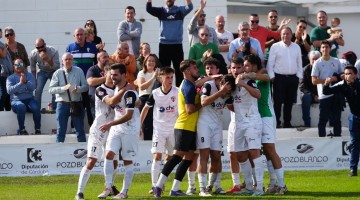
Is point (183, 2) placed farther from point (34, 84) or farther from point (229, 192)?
point (229, 192)

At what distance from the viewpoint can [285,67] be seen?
23.3 metres

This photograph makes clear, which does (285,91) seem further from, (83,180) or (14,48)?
(83,180)

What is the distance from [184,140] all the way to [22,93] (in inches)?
308

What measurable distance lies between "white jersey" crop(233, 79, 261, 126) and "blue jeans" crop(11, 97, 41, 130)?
7.87 meters

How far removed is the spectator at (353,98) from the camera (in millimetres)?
19859

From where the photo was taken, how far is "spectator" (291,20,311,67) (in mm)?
24734

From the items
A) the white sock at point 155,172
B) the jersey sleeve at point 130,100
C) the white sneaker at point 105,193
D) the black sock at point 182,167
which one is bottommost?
the white sneaker at point 105,193

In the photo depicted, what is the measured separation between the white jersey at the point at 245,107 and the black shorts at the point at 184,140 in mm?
866

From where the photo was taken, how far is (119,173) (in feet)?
72.0

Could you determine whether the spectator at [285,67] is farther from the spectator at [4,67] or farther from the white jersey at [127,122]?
the white jersey at [127,122]

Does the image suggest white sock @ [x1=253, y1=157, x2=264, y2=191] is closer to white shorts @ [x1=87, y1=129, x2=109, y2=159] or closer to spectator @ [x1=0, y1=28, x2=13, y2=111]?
white shorts @ [x1=87, y1=129, x2=109, y2=159]

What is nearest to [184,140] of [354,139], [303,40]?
[354,139]

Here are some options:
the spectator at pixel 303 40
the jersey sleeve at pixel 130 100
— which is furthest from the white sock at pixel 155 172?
the spectator at pixel 303 40

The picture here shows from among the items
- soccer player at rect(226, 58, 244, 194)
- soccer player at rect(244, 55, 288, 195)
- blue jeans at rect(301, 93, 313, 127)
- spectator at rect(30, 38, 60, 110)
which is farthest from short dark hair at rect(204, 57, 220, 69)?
spectator at rect(30, 38, 60, 110)
